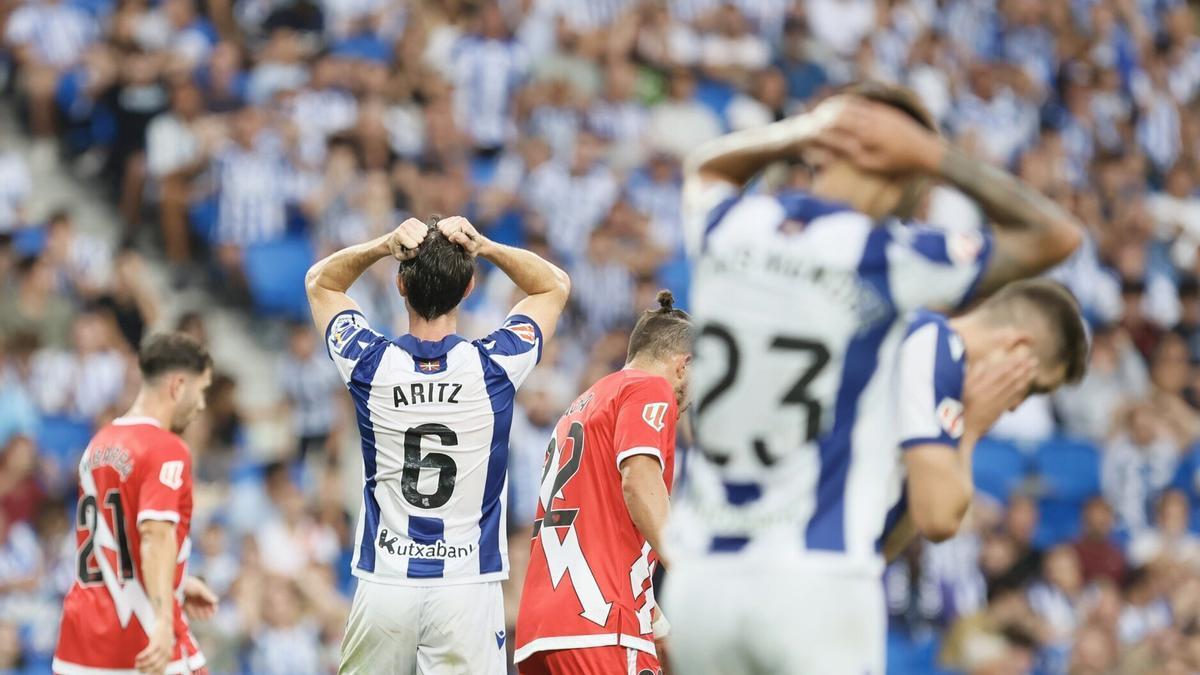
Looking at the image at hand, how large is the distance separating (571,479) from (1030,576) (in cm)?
1025

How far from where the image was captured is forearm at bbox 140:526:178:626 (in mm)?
7773

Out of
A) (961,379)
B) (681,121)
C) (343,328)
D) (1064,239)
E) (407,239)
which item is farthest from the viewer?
(681,121)

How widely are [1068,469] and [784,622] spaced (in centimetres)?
1419

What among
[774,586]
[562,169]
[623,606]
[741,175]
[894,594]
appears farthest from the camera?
[562,169]

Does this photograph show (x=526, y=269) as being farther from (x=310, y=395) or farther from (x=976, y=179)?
(x=310, y=395)

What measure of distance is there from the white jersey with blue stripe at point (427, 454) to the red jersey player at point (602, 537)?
0.91 ft

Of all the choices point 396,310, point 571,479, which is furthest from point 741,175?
point 396,310

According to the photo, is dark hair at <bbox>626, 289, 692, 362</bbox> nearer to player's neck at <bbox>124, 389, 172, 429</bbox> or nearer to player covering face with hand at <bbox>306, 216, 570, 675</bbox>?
player covering face with hand at <bbox>306, 216, 570, 675</bbox>

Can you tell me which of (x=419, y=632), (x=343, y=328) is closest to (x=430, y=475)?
(x=419, y=632)

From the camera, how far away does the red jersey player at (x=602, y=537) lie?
729 cm

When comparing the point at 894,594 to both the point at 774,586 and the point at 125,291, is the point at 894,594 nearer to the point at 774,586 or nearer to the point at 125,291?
→ the point at 125,291

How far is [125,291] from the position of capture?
53.4 feet

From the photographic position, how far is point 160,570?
787 cm

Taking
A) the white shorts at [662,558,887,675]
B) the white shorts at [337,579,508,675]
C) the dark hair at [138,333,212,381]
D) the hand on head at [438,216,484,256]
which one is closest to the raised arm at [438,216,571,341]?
the hand on head at [438,216,484,256]
